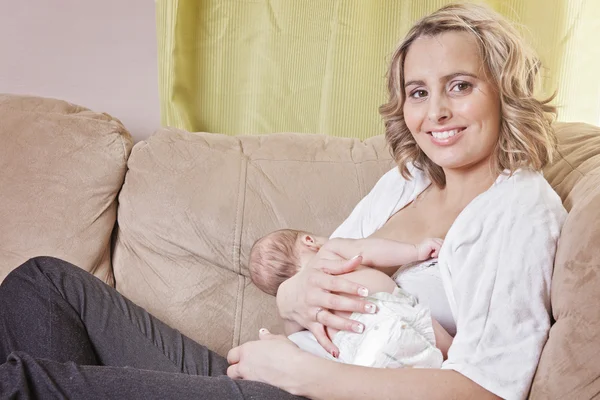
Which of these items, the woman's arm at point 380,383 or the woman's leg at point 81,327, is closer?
the woman's arm at point 380,383

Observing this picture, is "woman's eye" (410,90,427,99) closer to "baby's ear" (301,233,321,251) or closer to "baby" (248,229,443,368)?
"baby" (248,229,443,368)

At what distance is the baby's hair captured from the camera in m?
1.74

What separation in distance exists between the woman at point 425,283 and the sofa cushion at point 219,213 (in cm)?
20

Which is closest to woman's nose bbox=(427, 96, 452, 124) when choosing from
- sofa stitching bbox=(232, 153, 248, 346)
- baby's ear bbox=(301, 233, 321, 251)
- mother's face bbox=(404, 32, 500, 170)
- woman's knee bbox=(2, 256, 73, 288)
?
mother's face bbox=(404, 32, 500, 170)

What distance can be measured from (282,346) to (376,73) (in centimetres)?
118

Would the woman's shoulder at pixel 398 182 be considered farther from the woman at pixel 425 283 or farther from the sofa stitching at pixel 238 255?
the sofa stitching at pixel 238 255

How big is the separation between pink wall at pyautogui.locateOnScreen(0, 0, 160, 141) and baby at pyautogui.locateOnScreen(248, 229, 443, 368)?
90 centimetres

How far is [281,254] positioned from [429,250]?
38cm

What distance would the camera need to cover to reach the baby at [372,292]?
51.8 inches

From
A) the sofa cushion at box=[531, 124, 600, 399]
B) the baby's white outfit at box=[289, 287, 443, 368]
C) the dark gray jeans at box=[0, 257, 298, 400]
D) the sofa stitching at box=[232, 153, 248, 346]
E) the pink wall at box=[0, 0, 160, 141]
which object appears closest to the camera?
the sofa cushion at box=[531, 124, 600, 399]

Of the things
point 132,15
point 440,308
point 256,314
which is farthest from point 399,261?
point 132,15

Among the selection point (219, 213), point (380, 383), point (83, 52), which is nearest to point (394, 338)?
point (380, 383)

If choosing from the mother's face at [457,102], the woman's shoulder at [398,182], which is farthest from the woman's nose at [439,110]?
the woman's shoulder at [398,182]

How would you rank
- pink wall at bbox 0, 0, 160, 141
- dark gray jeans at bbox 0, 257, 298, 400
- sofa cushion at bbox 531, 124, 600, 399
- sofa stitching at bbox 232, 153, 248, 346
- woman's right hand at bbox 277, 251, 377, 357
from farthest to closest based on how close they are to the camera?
1. pink wall at bbox 0, 0, 160, 141
2. sofa stitching at bbox 232, 153, 248, 346
3. dark gray jeans at bbox 0, 257, 298, 400
4. woman's right hand at bbox 277, 251, 377, 357
5. sofa cushion at bbox 531, 124, 600, 399
